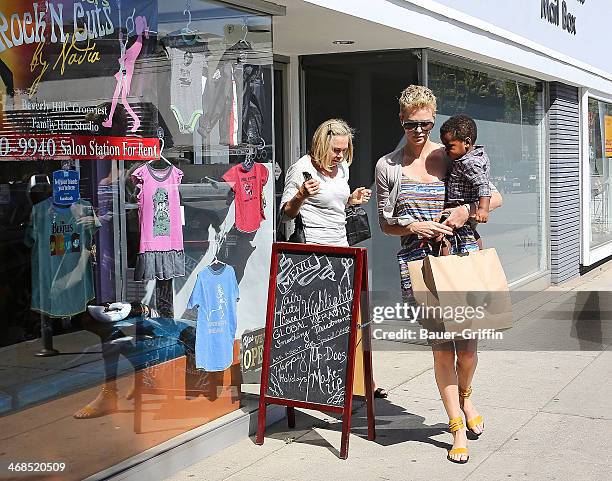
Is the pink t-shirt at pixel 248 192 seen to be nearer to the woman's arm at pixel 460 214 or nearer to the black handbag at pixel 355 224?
the black handbag at pixel 355 224

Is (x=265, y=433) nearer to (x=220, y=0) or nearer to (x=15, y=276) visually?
(x=15, y=276)

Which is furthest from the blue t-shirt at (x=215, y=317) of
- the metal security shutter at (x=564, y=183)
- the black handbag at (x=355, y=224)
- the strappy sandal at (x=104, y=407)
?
the metal security shutter at (x=564, y=183)

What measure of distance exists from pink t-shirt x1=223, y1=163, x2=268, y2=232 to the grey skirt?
60 cm

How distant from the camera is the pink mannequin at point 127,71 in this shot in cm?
474

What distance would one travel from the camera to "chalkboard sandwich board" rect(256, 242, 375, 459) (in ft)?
16.7

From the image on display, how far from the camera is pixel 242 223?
5.70 m

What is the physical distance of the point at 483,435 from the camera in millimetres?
5406

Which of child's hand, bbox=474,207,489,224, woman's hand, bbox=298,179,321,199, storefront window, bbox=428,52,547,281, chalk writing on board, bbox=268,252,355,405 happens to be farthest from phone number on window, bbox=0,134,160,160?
storefront window, bbox=428,52,547,281

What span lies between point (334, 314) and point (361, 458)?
2.69 feet

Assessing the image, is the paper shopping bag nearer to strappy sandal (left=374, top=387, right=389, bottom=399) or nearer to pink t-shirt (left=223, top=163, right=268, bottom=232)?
pink t-shirt (left=223, top=163, right=268, bottom=232)

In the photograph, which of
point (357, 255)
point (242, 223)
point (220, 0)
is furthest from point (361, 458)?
point (220, 0)

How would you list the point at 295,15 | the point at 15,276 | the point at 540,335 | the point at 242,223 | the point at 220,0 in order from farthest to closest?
the point at 540,335 < the point at 295,15 < the point at 242,223 < the point at 220,0 < the point at 15,276

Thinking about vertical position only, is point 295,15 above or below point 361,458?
above

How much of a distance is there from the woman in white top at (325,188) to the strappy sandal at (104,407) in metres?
1.57
